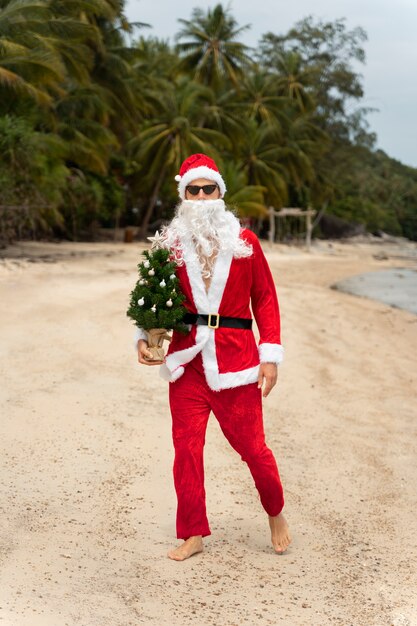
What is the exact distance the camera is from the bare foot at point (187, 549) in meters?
3.94

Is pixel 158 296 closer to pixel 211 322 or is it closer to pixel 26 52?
pixel 211 322

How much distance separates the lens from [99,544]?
4078mm

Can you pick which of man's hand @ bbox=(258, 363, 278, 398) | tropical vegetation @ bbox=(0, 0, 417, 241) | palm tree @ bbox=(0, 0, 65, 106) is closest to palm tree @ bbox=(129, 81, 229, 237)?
tropical vegetation @ bbox=(0, 0, 417, 241)

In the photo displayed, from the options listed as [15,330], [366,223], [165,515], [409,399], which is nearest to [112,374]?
[15,330]

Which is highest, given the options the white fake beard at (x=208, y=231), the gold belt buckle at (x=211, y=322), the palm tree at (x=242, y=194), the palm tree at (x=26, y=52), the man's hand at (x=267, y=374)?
the palm tree at (x=26, y=52)

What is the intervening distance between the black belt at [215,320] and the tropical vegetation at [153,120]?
1633 cm

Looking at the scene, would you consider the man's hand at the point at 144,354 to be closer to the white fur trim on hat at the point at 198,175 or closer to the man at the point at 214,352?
the man at the point at 214,352

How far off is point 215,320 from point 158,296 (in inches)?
11.3

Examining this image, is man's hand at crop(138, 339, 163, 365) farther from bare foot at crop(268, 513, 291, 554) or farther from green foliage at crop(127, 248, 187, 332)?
bare foot at crop(268, 513, 291, 554)

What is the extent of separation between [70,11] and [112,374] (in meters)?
19.8

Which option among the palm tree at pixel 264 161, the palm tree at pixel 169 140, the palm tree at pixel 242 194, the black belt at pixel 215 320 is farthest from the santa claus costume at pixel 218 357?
the palm tree at pixel 264 161

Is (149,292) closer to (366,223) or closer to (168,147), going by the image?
(168,147)

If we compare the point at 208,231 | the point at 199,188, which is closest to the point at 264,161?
the point at 199,188

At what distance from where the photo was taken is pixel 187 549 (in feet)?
13.0
